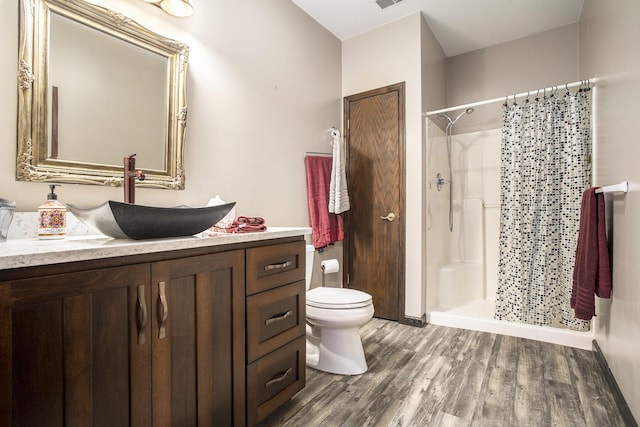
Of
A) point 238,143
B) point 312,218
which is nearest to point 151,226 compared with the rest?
point 238,143

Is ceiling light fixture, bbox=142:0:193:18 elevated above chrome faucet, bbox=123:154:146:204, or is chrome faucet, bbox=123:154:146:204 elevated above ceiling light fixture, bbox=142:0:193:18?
ceiling light fixture, bbox=142:0:193:18

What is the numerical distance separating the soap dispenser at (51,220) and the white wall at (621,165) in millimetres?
2234

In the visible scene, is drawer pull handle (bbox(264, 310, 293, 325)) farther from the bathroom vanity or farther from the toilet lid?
the toilet lid

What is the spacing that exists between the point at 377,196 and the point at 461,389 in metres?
1.62

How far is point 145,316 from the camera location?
96 centimetres

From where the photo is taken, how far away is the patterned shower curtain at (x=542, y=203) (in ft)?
7.38

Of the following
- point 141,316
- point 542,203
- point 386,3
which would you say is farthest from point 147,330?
point 386,3

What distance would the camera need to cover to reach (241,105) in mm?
2072

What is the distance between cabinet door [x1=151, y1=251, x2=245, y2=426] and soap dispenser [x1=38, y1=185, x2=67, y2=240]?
0.45 metres

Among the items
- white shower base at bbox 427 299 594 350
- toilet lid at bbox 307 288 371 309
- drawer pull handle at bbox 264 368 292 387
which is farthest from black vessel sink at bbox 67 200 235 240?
white shower base at bbox 427 299 594 350

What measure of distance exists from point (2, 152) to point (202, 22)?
3.90 ft

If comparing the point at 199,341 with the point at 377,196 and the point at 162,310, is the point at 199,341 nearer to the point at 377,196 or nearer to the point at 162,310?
the point at 162,310

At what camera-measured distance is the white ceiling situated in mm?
2576

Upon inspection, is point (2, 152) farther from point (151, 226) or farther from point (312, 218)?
point (312, 218)
